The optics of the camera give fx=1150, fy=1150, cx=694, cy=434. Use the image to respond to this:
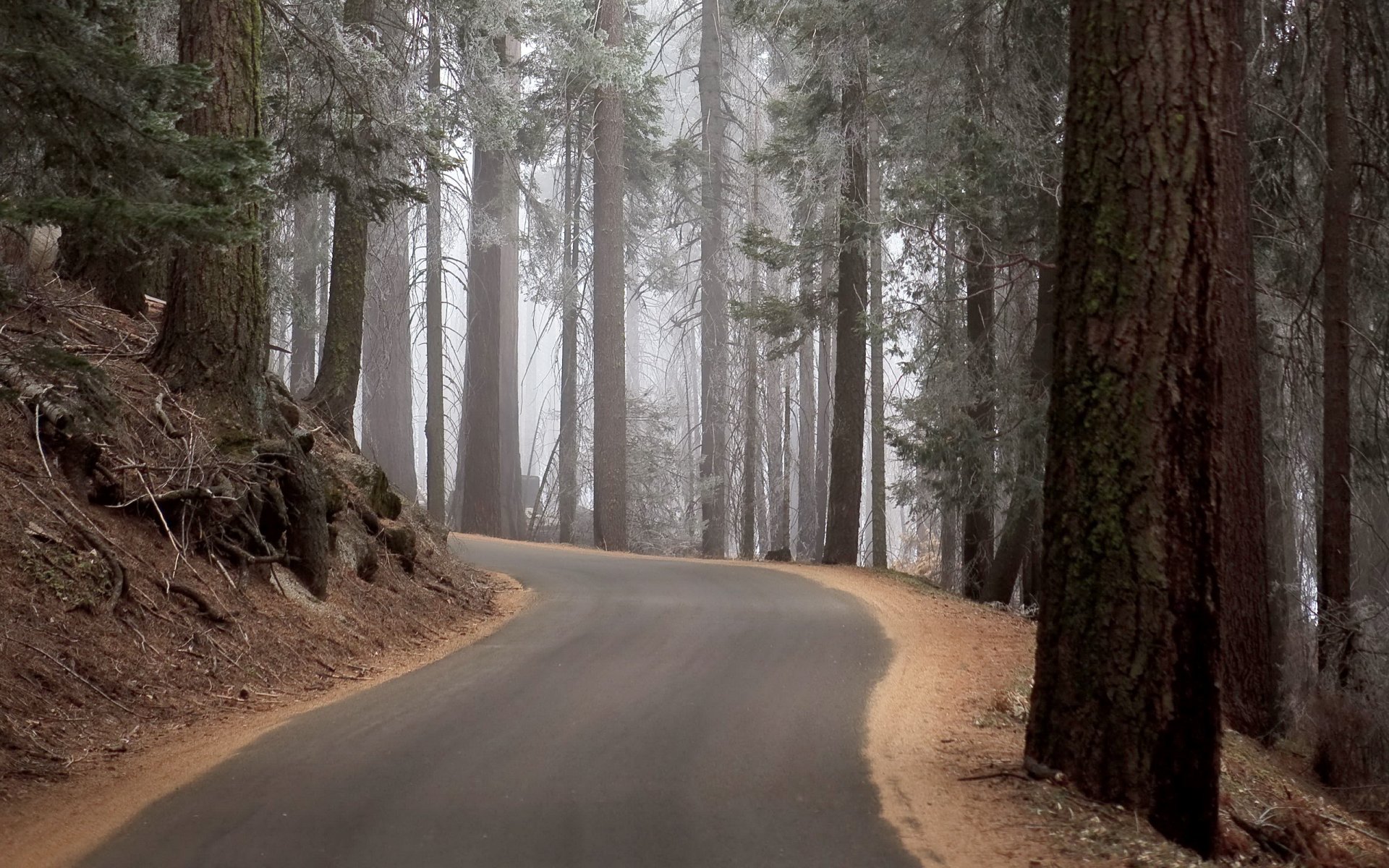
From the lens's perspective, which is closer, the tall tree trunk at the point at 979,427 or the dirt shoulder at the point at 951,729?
the dirt shoulder at the point at 951,729

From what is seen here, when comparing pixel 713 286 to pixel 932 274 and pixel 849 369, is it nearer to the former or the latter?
pixel 932 274

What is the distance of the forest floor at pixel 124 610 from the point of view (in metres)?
6.43

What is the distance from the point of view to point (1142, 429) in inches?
246

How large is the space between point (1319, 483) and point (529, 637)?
8.81 m

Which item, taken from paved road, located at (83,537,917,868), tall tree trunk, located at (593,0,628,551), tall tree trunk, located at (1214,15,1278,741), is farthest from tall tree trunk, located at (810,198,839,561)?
paved road, located at (83,537,917,868)

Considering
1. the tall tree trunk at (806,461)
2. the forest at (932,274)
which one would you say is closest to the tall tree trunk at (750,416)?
the forest at (932,274)

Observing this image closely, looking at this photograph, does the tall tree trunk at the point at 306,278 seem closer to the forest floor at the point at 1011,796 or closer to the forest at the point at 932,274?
the forest at the point at 932,274

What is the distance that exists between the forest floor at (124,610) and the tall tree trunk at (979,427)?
806 cm

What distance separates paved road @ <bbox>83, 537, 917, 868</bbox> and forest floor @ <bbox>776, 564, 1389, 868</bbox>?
27 centimetres

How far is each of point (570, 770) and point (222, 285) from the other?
6074 mm

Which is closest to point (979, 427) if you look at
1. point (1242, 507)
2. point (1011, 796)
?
point (1242, 507)

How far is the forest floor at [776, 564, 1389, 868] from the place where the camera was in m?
5.75

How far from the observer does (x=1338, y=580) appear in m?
10.5

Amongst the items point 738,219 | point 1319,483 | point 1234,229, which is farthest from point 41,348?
point 738,219
